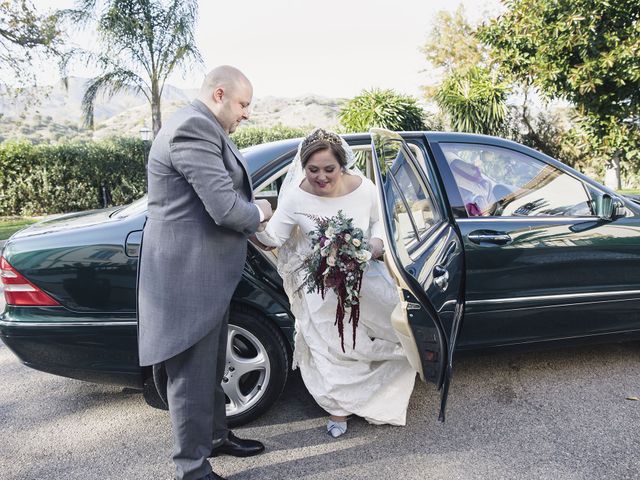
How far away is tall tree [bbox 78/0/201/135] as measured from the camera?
1642cm

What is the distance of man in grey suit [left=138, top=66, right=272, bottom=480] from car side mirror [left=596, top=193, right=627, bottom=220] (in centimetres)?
215

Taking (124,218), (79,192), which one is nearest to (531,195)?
(124,218)

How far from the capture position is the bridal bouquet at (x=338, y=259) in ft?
7.67

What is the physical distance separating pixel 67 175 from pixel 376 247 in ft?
47.3

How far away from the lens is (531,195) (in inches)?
121

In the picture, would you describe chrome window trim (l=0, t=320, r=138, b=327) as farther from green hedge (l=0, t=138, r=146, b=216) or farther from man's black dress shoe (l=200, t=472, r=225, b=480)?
green hedge (l=0, t=138, r=146, b=216)

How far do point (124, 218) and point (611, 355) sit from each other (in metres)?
3.38

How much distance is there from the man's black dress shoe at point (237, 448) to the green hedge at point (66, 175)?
1382 cm

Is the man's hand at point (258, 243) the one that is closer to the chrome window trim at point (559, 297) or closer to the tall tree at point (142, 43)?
the chrome window trim at point (559, 297)

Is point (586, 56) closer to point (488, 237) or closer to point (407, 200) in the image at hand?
point (488, 237)

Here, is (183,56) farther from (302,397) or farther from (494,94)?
(302,397)

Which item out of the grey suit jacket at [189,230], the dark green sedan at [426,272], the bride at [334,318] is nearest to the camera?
the grey suit jacket at [189,230]

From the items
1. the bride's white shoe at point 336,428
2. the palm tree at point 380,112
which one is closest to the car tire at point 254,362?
the bride's white shoe at point 336,428

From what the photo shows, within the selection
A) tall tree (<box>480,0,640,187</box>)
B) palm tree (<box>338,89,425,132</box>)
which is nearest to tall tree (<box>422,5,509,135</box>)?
palm tree (<box>338,89,425,132</box>)
